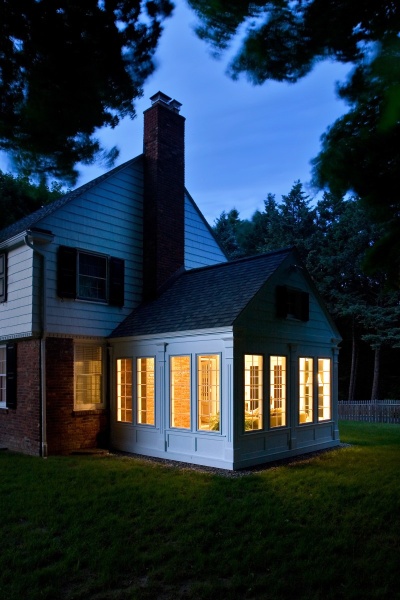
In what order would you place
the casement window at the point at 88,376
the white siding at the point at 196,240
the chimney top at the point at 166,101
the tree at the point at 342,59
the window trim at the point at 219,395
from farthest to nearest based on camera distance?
the white siding at the point at 196,240, the chimney top at the point at 166,101, the casement window at the point at 88,376, the window trim at the point at 219,395, the tree at the point at 342,59

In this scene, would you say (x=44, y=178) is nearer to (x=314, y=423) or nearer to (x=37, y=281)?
(x=37, y=281)

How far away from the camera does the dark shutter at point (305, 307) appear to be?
Answer: 1162 centimetres

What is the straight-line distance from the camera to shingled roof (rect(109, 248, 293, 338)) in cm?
1015

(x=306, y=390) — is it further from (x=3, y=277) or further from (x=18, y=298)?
(x=3, y=277)

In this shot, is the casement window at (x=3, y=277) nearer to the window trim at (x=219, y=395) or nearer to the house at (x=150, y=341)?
the house at (x=150, y=341)

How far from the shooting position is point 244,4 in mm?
2801

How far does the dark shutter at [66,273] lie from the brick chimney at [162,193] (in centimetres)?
235

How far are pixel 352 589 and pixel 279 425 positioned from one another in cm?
647

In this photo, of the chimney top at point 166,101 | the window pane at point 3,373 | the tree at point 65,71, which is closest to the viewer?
the tree at point 65,71

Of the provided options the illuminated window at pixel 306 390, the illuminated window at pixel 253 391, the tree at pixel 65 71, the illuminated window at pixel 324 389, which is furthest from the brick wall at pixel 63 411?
the tree at pixel 65 71

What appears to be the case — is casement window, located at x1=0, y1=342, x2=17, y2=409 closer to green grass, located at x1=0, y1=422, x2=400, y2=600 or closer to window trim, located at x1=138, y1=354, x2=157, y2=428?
green grass, located at x1=0, y1=422, x2=400, y2=600

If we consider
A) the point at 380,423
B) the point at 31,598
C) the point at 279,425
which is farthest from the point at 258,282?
the point at 380,423

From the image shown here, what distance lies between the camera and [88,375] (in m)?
11.9

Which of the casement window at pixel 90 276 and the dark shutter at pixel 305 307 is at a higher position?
the casement window at pixel 90 276
